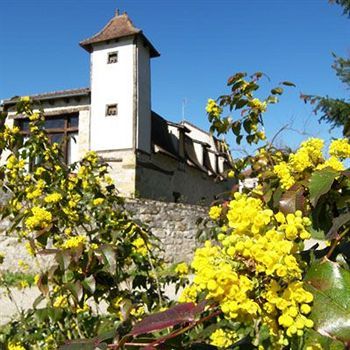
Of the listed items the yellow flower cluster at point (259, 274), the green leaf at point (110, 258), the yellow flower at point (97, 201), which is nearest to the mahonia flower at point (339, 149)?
the yellow flower cluster at point (259, 274)

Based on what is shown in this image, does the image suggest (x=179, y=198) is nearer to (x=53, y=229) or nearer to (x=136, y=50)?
(x=136, y=50)

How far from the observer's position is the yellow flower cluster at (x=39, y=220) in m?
1.77

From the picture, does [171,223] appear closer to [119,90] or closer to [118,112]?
[118,112]

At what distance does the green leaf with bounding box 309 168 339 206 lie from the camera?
0.80 meters

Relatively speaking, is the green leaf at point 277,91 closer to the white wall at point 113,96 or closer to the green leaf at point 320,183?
the green leaf at point 320,183

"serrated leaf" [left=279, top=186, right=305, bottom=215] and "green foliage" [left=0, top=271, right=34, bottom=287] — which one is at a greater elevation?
"serrated leaf" [left=279, top=186, right=305, bottom=215]

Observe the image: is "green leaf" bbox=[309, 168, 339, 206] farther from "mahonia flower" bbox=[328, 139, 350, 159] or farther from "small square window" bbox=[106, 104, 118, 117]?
"small square window" bbox=[106, 104, 118, 117]

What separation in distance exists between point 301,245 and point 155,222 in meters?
9.59

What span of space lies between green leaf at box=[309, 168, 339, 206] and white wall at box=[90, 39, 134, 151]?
12098mm

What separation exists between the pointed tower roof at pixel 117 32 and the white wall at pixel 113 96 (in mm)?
222

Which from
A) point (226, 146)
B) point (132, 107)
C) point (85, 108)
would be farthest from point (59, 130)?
point (226, 146)

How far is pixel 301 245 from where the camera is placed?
681 mm

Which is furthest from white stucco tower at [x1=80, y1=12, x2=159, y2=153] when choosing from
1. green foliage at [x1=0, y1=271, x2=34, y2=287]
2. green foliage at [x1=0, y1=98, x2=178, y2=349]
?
green foliage at [x1=0, y1=98, x2=178, y2=349]

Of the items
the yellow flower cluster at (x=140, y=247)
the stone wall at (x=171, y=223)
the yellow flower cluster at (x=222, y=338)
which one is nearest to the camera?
the yellow flower cluster at (x=222, y=338)
